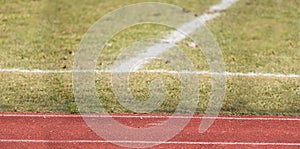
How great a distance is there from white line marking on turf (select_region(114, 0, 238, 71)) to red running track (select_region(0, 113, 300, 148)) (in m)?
3.13

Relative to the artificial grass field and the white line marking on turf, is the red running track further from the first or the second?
the white line marking on turf

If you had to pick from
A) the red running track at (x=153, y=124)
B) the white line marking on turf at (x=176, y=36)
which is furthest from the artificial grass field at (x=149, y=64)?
the red running track at (x=153, y=124)

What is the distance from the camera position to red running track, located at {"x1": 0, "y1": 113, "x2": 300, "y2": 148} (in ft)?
33.4

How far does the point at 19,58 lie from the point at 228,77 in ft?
12.9

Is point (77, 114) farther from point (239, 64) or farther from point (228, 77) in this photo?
point (239, 64)

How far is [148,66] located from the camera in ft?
46.6

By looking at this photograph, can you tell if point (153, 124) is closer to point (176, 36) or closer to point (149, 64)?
point (149, 64)

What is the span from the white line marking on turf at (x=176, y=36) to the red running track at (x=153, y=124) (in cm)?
313

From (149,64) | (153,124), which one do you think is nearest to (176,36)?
(149,64)

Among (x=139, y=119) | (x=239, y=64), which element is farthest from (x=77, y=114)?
(x=239, y=64)

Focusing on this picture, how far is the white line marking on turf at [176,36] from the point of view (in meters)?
14.6

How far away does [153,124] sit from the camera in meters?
11.0

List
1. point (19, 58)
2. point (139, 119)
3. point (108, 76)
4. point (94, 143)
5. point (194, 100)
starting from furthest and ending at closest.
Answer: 1. point (19, 58)
2. point (108, 76)
3. point (194, 100)
4. point (139, 119)
5. point (94, 143)

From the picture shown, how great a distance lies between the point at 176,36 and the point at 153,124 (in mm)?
5907
